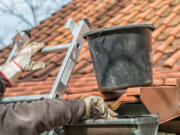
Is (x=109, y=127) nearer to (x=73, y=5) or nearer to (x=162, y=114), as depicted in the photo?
(x=162, y=114)

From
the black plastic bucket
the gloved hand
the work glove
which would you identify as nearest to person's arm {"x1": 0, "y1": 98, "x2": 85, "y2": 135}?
the gloved hand

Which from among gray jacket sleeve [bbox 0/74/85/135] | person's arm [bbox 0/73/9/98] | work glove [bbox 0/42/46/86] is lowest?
gray jacket sleeve [bbox 0/74/85/135]

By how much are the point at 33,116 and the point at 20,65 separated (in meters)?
1.10

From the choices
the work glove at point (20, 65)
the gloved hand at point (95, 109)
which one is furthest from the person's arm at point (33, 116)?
the work glove at point (20, 65)

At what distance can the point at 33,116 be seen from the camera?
1650 mm

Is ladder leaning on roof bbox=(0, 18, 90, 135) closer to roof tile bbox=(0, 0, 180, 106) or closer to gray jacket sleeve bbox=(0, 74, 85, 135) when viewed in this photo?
roof tile bbox=(0, 0, 180, 106)

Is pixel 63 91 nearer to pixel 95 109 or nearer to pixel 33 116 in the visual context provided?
pixel 95 109

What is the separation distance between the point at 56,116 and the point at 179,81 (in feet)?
3.70

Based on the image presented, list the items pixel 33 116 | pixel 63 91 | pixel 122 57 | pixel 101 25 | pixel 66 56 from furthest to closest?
pixel 101 25 → pixel 66 56 → pixel 63 91 → pixel 122 57 → pixel 33 116

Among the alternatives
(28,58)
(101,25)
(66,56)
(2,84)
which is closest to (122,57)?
(66,56)

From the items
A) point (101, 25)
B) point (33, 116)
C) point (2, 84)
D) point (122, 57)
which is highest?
point (101, 25)

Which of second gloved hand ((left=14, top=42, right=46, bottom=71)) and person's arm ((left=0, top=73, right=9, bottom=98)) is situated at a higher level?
second gloved hand ((left=14, top=42, right=46, bottom=71))

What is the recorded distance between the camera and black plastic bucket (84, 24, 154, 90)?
Answer: 227 centimetres

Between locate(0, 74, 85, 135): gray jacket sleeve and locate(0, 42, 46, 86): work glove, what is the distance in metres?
0.87
